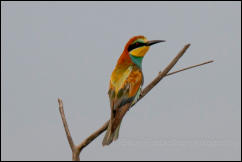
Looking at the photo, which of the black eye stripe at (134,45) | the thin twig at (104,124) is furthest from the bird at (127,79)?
the thin twig at (104,124)

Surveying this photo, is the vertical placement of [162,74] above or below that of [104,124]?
above

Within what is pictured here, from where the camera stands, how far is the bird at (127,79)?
2.87 meters

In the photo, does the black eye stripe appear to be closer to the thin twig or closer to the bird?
the bird

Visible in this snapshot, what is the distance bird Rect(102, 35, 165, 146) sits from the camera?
2.87 m

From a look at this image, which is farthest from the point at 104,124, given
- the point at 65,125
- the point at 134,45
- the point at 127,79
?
the point at 134,45

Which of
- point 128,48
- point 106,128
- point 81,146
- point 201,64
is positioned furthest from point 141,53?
point 81,146

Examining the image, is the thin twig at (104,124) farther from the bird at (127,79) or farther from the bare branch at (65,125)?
the bird at (127,79)

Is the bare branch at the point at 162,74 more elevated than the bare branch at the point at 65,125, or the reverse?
the bare branch at the point at 162,74

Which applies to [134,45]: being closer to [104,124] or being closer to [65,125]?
[104,124]

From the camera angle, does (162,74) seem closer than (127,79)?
Yes

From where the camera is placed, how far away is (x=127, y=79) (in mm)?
3199

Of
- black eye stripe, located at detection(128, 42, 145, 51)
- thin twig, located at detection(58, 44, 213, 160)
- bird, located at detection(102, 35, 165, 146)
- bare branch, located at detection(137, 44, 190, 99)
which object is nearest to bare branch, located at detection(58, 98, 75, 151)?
thin twig, located at detection(58, 44, 213, 160)

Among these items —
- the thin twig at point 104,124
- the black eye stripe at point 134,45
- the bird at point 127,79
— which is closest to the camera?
the thin twig at point 104,124

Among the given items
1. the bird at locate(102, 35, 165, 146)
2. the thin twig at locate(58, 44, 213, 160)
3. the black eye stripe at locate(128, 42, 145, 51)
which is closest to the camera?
the thin twig at locate(58, 44, 213, 160)
